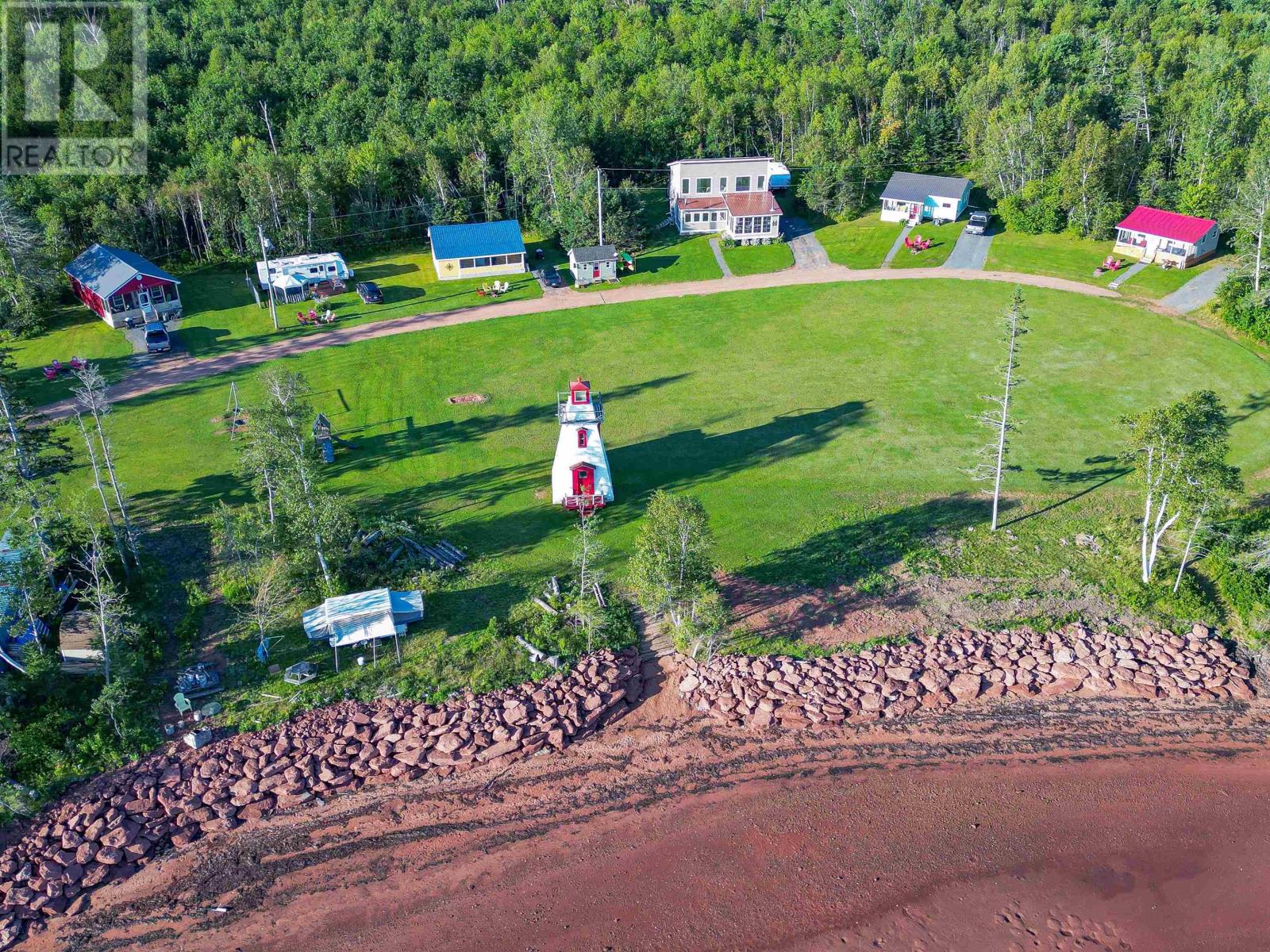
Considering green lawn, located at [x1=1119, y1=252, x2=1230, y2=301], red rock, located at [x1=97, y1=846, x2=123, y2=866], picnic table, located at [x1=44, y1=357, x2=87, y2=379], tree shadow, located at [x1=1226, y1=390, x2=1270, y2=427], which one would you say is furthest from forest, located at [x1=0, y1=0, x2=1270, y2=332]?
red rock, located at [x1=97, y1=846, x2=123, y2=866]

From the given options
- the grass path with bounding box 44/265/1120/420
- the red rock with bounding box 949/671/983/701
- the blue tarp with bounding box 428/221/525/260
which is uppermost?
the blue tarp with bounding box 428/221/525/260

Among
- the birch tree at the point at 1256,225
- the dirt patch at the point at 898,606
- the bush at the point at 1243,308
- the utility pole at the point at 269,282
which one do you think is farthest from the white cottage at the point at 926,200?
the utility pole at the point at 269,282

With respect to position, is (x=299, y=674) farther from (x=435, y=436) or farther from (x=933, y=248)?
(x=933, y=248)

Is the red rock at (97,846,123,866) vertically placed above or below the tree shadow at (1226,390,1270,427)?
below

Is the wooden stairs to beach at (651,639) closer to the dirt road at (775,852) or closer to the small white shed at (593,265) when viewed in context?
the dirt road at (775,852)

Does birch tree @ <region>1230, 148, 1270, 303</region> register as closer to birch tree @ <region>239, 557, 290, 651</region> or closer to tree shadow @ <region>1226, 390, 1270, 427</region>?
tree shadow @ <region>1226, 390, 1270, 427</region>
